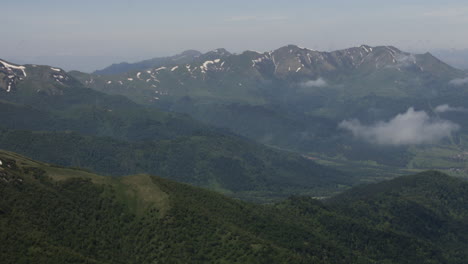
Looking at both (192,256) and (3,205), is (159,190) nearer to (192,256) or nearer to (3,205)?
(192,256)

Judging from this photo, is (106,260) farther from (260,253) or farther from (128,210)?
(260,253)

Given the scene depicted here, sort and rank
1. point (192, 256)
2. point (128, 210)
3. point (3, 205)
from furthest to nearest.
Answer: point (128, 210) < point (192, 256) < point (3, 205)

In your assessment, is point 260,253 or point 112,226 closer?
point 260,253

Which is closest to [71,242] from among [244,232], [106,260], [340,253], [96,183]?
[106,260]

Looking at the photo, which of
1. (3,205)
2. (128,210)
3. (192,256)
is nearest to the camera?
(3,205)

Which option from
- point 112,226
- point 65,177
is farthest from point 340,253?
point 65,177

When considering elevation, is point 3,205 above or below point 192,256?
above

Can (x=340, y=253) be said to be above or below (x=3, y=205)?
below

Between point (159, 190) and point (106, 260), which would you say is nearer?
point (106, 260)

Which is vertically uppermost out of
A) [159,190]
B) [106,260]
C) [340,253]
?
[159,190]
